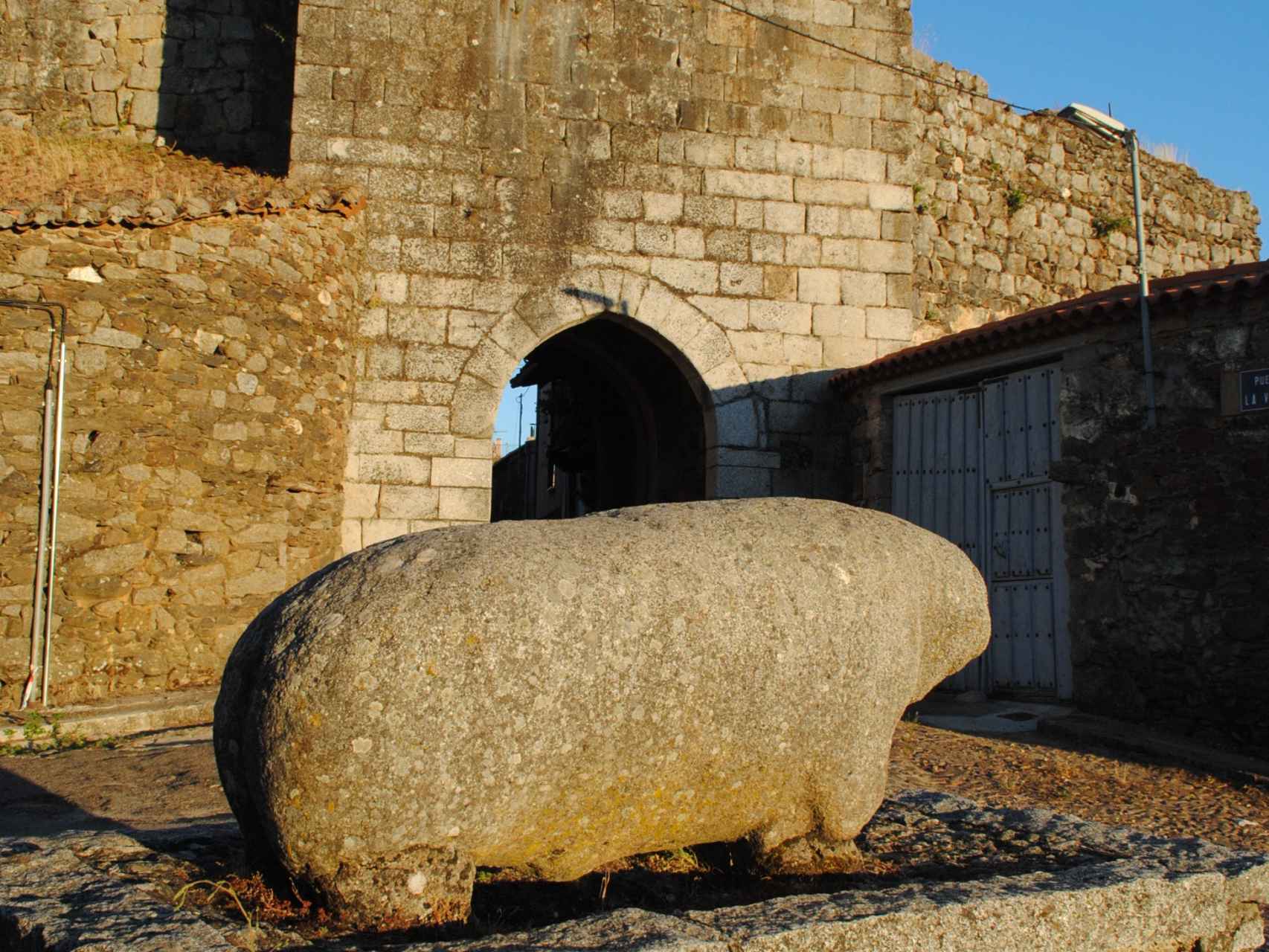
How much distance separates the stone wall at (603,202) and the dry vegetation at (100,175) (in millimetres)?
893

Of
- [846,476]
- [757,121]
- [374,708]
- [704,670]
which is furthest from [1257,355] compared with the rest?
[374,708]

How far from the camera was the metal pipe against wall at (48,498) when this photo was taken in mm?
6914

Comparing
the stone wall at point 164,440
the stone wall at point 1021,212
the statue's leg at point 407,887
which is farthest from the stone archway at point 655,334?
the statue's leg at point 407,887

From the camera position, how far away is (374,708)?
242 centimetres

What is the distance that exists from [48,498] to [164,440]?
31.8 inches

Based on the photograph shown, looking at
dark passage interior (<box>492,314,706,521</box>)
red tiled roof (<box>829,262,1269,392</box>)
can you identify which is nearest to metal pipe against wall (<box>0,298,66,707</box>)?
dark passage interior (<box>492,314,706,521</box>)

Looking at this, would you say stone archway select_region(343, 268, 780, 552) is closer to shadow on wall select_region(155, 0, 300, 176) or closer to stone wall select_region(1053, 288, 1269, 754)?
shadow on wall select_region(155, 0, 300, 176)

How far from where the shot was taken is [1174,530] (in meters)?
7.15

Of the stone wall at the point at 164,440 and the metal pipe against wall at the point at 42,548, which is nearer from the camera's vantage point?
the metal pipe against wall at the point at 42,548

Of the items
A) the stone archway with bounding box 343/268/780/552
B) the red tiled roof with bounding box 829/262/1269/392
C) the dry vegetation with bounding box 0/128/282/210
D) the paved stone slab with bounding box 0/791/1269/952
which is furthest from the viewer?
the stone archway with bounding box 343/268/780/552

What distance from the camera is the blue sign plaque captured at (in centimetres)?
676

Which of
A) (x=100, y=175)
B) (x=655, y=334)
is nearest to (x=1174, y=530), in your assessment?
(x=655, y=334)

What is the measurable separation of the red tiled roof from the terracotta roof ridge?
185 inches

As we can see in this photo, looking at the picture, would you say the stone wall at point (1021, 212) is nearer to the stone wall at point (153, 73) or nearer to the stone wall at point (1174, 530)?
the stone wall at point (1174, 530)
